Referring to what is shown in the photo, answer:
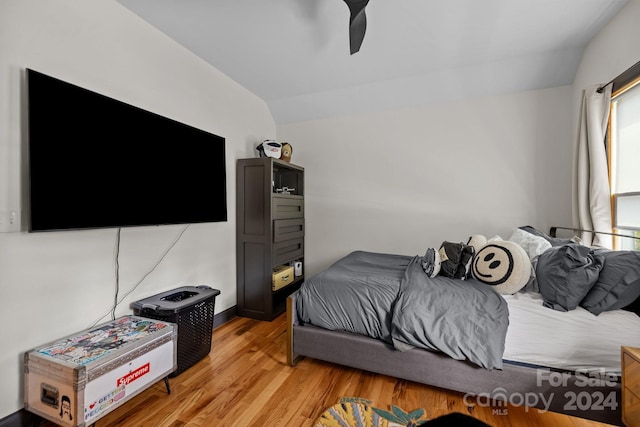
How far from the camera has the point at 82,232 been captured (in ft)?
5.20

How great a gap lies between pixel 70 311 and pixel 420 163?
10.6 feet

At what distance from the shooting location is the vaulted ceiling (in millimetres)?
1818

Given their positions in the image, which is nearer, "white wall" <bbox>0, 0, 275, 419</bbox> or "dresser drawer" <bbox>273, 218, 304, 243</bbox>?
"white wall" <bbox>0, 0, 275, 419</bbox>

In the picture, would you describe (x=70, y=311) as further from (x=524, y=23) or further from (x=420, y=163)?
(x=524, y=23)

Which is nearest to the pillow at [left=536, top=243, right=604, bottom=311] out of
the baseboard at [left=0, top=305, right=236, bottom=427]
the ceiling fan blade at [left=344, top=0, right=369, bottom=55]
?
the ceiling fan blade at [left=344, top=0, right=369, bottom=55]

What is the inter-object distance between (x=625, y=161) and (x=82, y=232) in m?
3.78

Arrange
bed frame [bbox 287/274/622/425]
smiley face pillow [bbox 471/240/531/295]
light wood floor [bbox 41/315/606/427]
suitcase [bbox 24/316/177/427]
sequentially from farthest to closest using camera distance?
smiley face pillow [bbox 471/240/531/295] < light wood floor [bbox 41/315/606/427] < bed frame [bbox 287/274/622/425] < suitcase [bbox 24/316/177/427]

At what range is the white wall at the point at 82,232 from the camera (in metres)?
1.31

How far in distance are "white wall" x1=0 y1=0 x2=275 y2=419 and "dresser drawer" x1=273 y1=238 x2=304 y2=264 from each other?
0.64m

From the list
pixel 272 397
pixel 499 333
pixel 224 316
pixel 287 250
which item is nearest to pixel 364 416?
pixel 272 397

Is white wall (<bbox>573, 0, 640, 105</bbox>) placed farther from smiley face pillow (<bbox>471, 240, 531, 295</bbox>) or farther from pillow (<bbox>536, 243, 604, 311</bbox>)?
smiley face pillow (<bbox>471, 240, 531, 295</bbox>)

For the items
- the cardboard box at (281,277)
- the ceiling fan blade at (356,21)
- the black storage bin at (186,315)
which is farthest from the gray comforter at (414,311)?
the ceiling fan blade at (356,21)

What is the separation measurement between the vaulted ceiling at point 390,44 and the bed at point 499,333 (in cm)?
171

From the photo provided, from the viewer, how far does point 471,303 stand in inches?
62.0
